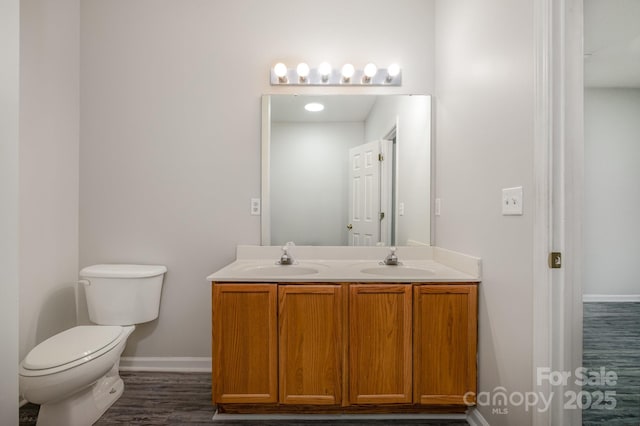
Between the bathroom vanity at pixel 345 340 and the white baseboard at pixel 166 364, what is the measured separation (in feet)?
2.10

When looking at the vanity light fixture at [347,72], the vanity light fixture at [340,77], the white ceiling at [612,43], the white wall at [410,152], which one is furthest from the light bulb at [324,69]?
the white ceiling at [612,43]

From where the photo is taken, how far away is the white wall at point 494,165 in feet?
4.12

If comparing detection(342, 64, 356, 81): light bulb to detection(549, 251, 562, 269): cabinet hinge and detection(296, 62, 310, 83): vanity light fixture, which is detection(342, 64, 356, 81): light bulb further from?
detection(549, 251, 562, 269): cabinet hinge

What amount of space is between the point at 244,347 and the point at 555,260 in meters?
1.42

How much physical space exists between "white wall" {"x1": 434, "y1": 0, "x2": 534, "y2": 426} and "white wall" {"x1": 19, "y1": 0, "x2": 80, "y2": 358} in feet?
8.17

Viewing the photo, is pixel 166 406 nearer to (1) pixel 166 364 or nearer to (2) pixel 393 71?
(1) pixel 166 364

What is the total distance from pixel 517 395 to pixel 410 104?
1752mm

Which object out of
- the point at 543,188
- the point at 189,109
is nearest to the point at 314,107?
the point at 189,109

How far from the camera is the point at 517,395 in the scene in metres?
1.30

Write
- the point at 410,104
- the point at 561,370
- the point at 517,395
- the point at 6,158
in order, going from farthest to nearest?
the point at 410,104 → the point at 517,395 → the point at 561,370 → the point at 6,158

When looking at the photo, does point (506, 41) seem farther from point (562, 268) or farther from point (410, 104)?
point (562, 268)

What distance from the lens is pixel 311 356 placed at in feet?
5.34

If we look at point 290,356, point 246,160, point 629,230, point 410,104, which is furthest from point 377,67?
point 629,230

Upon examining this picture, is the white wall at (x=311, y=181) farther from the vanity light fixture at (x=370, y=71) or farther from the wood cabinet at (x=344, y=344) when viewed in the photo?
the wood cabinet at (x=344, y=344)
